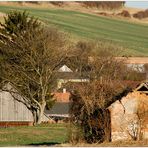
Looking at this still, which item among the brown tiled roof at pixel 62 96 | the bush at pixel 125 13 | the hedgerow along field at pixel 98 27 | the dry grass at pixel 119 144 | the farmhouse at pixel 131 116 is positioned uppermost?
the bush at pixel 125 13

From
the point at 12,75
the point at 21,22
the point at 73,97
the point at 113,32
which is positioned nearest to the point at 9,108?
the point at 12,75

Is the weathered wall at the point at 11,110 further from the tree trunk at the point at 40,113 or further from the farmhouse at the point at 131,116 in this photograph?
the farmhouse at the point at 131,116

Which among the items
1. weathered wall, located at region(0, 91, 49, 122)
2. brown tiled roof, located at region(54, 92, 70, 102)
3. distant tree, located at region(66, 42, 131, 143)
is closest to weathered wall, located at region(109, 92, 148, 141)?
distant tree, located at region(66, 42, 131, 143)

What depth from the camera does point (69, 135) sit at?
1091 inches

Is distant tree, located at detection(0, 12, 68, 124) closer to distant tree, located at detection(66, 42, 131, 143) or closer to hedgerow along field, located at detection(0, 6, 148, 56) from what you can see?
distant tree, located at detection(66, 42, 131, 143)

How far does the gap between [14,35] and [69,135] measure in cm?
3383

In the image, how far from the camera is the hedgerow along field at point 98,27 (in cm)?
9684

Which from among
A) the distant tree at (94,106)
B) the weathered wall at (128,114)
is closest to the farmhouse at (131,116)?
the weathered wall at (128,114)

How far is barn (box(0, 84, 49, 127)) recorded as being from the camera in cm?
5791

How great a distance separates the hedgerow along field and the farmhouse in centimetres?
6471

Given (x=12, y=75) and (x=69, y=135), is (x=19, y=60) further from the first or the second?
(x=69, y=135)

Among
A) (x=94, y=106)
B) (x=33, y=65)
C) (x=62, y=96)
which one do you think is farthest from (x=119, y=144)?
(x=62, y=96)

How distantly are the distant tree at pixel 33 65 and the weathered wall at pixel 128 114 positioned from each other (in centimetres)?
2737

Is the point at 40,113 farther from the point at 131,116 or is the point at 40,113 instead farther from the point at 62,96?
the point at 131,116
